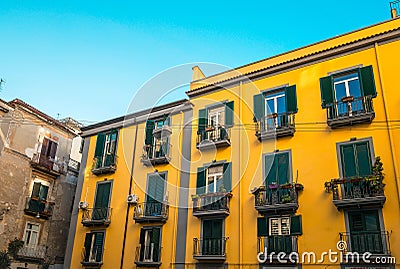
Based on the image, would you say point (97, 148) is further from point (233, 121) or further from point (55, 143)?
point (233, 121)

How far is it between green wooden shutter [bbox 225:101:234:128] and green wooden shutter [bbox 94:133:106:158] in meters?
8.48

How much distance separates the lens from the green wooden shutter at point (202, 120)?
18.8 metres

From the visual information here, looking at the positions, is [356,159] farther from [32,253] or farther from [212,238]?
[32,253]

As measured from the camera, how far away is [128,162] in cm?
2091

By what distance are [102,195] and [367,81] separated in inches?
600

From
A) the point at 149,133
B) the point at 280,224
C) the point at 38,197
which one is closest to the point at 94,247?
the point at 38,197

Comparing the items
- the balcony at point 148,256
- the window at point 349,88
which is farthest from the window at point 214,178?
the window at point 349,88

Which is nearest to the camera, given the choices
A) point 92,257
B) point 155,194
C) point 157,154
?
point 155,194

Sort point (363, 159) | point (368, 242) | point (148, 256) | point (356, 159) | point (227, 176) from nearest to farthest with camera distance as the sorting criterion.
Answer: point (368, 242) < point (363, 159) < point (356, 159) < point (227, 176) < point (148, 256)

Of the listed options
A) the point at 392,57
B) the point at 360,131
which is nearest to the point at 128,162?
the point at 360,131

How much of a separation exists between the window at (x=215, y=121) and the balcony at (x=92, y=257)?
836 cm

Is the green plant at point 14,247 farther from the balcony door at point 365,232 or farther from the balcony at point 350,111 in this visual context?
the balcony at point 350,111

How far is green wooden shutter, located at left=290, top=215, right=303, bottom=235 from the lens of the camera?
14.1 meters

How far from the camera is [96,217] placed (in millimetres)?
20219
